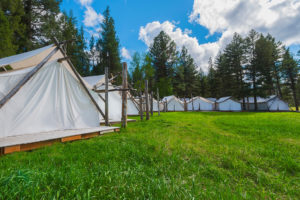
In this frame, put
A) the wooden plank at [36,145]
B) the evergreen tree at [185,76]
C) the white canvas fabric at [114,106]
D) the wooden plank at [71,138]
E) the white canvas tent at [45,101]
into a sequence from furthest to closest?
1. the evergreen tree at [185,76]
2. the white canvas fabric at [114,106]
3. the white canvas tent at [45,101]
4. the wooden plank at [71,138]
5. the wooden plank at [36,145]

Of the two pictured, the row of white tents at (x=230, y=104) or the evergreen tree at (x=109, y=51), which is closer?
the row of white tents at (x=230, y=104)

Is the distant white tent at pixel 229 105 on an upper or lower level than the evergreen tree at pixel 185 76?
lower

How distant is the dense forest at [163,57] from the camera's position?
12.9 meters

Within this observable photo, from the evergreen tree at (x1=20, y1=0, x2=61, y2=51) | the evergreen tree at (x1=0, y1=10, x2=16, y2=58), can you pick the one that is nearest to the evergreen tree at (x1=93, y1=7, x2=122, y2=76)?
the evergreen tree at (x1=20, y1=0, x2=61, y2=51)

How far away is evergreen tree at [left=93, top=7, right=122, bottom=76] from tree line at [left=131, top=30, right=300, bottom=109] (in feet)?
23.8

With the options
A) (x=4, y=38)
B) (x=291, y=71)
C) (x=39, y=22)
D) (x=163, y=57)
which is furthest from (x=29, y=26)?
(x=291, y=71)

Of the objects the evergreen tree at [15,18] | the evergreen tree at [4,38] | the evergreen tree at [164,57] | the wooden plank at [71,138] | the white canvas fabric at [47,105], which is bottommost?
the wooden plank at [71,138]

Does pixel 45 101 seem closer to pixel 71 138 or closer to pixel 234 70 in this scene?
pixel 71 138

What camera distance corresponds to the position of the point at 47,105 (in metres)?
4.73

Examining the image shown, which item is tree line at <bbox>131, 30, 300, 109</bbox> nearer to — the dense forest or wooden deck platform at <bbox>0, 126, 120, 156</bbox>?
the dense forest

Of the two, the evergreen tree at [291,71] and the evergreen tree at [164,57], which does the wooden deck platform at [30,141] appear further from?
the evergreen tree at [164,57]

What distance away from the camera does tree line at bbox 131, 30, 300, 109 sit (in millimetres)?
21906

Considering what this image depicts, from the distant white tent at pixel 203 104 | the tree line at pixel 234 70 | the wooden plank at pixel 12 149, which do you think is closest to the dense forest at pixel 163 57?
the tree line at pixel 234 70

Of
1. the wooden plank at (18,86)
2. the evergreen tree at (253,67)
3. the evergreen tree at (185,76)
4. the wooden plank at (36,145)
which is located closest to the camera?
the wooden plank at (36,145)
